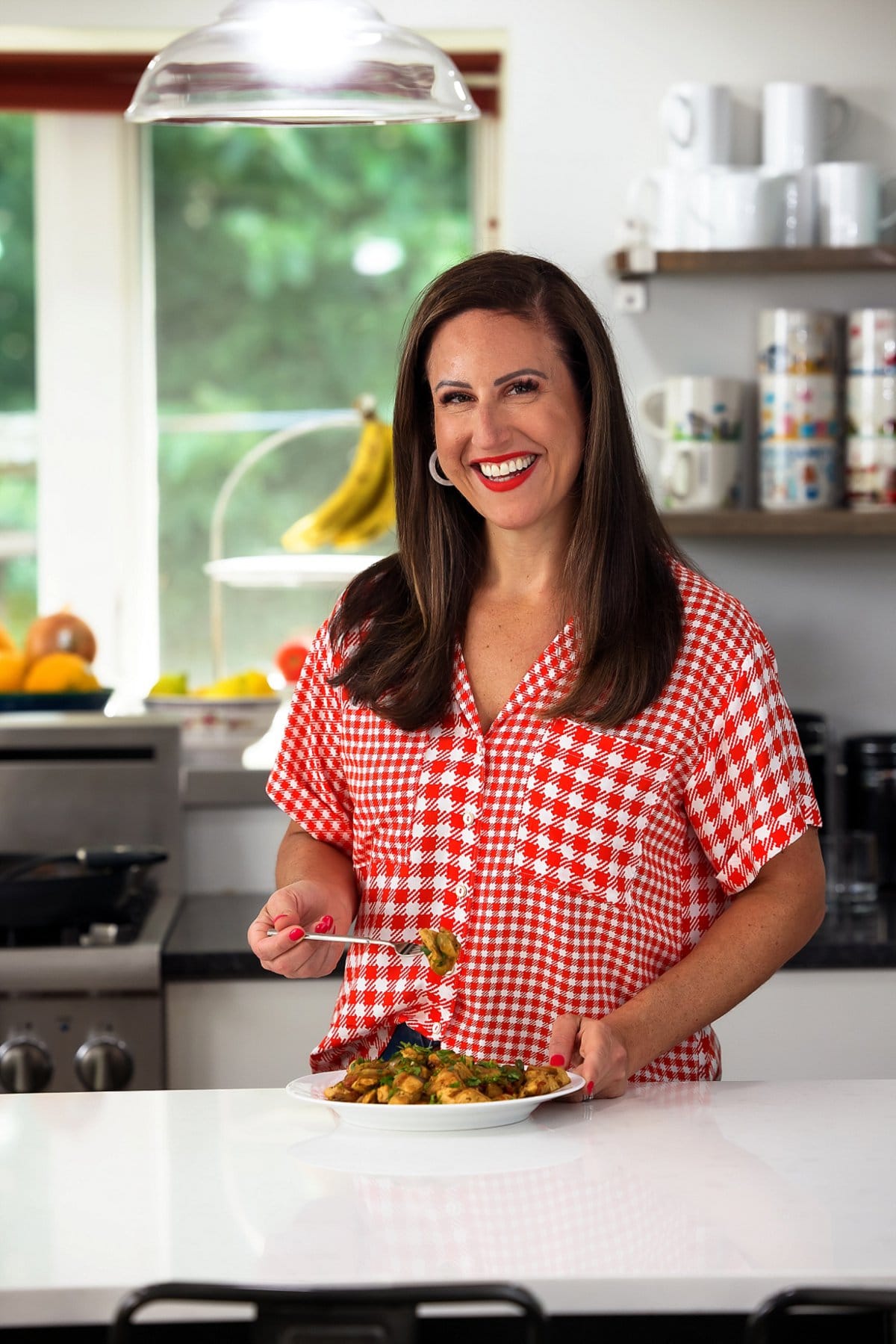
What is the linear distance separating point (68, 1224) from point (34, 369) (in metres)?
2.40

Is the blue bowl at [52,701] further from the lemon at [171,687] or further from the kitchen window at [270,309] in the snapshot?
the kitchen window at [270,309]

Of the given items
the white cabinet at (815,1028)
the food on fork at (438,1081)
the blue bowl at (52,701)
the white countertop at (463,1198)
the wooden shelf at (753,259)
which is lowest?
the white cabinet at (815,1028)

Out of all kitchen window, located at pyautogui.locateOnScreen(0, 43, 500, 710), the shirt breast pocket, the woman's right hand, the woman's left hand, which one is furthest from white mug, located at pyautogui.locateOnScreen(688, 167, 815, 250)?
the woman's left hand

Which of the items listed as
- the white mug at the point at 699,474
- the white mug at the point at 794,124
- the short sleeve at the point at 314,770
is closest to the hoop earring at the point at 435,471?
the short sleeve at the point at 314,770

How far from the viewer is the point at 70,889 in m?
2.17

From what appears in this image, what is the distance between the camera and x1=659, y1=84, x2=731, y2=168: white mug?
8.45 feet

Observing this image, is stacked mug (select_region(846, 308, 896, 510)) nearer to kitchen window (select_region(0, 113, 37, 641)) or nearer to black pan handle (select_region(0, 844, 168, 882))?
black pan handle (select_region(0, 844, 168, 882))

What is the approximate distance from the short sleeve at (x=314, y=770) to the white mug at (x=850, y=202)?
1.44 m

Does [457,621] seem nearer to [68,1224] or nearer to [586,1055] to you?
[586,1055]

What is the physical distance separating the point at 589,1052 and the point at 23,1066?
1.12 m

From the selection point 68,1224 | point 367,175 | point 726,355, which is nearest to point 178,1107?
point 68,1224

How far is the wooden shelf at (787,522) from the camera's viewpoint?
258cm

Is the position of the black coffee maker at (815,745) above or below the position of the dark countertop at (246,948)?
above

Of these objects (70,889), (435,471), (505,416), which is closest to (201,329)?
(70,889)
